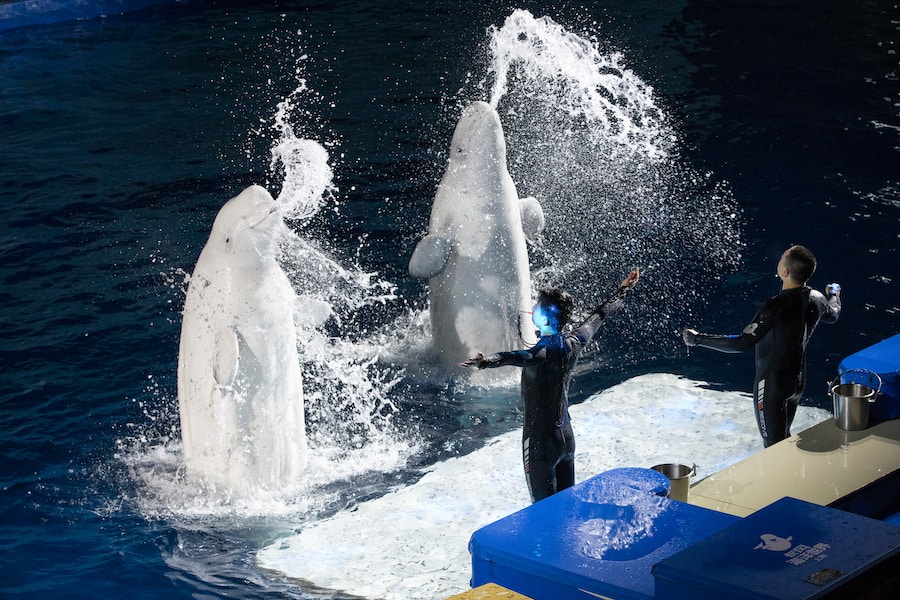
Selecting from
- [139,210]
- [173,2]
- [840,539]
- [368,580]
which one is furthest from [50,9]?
[840,539]

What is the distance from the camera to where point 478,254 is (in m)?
7.66

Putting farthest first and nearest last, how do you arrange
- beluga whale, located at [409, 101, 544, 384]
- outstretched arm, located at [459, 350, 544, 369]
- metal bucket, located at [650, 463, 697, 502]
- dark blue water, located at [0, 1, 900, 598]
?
beluga whale, located at [409, 101, 544, 384] < dark blue water, located at [0, 1, 900, 598] < outstretched arm, located at [459, 350, 544, 369] < metal bucket, located at [650, 463, 697, 502]

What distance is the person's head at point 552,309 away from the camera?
505 centimetres

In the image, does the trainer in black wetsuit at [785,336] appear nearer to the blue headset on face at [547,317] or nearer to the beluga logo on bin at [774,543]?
the blue headset on face at [547,317]

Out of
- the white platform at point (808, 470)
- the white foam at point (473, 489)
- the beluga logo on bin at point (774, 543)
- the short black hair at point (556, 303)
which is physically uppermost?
the short black hair at point (556, 303)

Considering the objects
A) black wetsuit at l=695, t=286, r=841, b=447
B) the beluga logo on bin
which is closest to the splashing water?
black wetsuit at l=695, t=286, r=841, b=447

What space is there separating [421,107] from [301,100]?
6.44 feet

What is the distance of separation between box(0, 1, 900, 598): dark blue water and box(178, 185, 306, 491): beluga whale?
411mm

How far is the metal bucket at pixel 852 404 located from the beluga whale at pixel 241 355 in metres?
3.06

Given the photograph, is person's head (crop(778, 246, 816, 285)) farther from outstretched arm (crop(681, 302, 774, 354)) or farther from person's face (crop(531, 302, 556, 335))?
person's face (crop(531, 302, 556, 335))

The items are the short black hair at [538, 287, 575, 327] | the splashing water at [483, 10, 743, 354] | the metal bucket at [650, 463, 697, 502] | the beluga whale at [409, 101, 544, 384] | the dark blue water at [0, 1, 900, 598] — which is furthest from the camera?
the splashing water at [483, 10, 743, 354]

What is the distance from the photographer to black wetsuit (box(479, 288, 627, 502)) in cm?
508

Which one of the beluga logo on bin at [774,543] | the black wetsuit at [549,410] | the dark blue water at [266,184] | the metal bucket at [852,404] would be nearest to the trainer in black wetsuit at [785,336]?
the metal bucket at [852,404]

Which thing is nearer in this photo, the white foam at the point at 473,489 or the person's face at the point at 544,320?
the person's face at the point at 544,320
